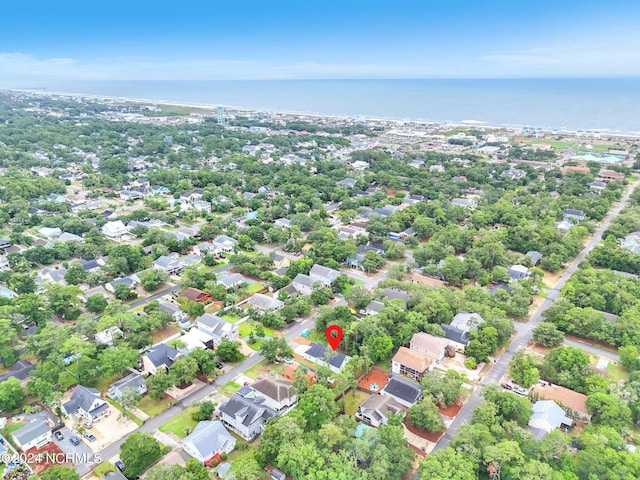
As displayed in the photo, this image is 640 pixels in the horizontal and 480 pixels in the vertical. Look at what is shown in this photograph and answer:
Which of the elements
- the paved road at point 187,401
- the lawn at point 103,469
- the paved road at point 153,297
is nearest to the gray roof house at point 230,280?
the paved road at point 153,297

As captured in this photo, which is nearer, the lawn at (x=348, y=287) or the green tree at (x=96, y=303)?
the green tree at (x=96, y=303)

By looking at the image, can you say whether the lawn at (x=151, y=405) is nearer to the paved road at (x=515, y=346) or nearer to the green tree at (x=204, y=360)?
the green tree at (x=204, y=360)

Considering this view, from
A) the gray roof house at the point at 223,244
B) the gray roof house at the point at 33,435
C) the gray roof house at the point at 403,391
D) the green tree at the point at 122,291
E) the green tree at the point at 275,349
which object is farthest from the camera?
the gray roof house at the point at 223,244

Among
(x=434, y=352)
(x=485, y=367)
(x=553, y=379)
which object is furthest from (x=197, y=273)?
(x=553, y=379)

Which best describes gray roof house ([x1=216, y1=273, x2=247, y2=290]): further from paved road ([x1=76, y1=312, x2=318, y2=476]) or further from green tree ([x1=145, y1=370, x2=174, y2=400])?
green tree ([x1=145, y1=370, x2=174, y2=400])

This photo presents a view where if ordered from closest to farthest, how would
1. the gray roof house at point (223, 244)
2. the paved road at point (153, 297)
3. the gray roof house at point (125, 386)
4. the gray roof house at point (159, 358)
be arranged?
the gray roof house at point (125, 386) → the gray roof house at point (159, 358) → the paved road at point (153, 297) → the gray roof house at point (223, 244)

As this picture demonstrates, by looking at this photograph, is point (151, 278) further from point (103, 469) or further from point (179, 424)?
point (103, 469)

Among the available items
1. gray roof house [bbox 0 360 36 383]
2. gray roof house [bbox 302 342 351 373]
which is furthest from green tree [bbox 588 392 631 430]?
gray roof house [bbox 0 360 36 383]
